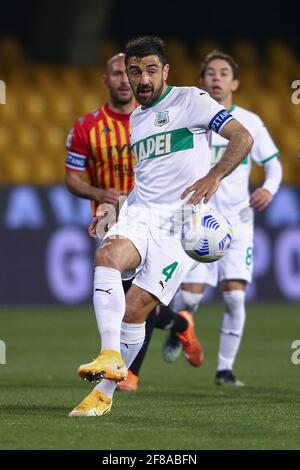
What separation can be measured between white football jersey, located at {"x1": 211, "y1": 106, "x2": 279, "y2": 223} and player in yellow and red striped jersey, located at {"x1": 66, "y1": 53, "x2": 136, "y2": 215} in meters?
0.78

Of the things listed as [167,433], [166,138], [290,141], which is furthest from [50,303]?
[167,433]

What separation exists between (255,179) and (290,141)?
132cm

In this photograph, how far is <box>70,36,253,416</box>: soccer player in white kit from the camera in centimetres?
631

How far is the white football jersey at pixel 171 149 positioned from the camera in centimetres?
677

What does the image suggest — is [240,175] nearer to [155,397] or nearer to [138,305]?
[155,397]

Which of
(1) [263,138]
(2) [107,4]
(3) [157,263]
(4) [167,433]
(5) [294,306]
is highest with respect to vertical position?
(2) [107,4]

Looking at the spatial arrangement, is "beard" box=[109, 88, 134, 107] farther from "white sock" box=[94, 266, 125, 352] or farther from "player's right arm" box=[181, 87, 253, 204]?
"white sock" box=[94, 266, 125, 352]

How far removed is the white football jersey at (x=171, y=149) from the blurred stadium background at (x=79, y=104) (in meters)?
4.92

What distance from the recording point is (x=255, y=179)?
1848 cm

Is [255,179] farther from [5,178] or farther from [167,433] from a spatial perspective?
[167,433]

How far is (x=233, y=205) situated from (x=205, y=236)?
2.92 m

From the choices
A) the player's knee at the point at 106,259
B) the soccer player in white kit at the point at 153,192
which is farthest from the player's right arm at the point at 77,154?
the player's knee at the point at 106,259

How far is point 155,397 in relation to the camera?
25.1 feet

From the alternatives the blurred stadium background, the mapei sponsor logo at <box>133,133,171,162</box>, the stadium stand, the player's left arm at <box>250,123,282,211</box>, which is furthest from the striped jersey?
the stadium stand
